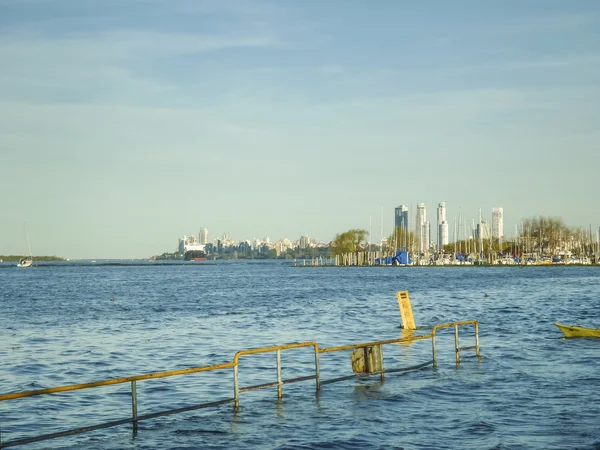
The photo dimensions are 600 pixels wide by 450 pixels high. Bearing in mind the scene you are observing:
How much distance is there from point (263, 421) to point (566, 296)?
72928mm

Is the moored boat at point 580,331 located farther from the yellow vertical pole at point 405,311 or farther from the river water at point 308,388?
the yellow vertical pole at point 405,311

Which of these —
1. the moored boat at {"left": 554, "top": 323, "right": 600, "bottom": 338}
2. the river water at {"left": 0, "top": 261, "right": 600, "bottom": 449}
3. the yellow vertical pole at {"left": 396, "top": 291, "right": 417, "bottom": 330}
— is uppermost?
the yellow vertical pole at {"left": 396, "top": 291, "right": 417, "bottom": 330}

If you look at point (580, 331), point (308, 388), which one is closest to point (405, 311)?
point (580, 331)

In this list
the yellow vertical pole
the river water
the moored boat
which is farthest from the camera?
the yellow vertical pole

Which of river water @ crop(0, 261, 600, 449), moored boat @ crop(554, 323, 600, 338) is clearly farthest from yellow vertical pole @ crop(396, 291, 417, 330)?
moored boat @ crop(554, 323, 600, 338)

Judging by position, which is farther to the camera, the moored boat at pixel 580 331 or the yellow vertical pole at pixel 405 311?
the yellow vertical pole at pixel 405 311

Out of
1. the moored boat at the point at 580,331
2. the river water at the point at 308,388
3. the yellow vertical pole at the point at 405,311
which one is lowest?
the river water at the point at 308,388

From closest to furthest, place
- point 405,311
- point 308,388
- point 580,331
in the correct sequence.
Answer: point 308,388 → point 580,331 → point 405,311

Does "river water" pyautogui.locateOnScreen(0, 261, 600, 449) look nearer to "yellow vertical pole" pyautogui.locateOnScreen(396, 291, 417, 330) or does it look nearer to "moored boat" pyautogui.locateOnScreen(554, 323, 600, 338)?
"moored boat" pyautogui.locateOnScreen(554, 323, 600, 338)

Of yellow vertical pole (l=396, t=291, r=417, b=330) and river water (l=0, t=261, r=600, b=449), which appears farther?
yellow vertical pole (l=396, t=291, r=417, b=330)

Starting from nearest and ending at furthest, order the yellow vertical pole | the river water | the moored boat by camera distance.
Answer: the river water < the moored boat < the yellow vertical pole

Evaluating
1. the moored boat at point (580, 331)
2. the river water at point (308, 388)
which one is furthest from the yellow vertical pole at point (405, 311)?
the moored boat at point (580, 331)

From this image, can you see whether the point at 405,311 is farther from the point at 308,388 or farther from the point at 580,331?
the point at 308,388

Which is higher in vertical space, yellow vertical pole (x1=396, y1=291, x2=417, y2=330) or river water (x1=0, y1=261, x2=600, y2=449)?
yellow vertical pole (x1=396, y1=291, x2=417, y2=330)
